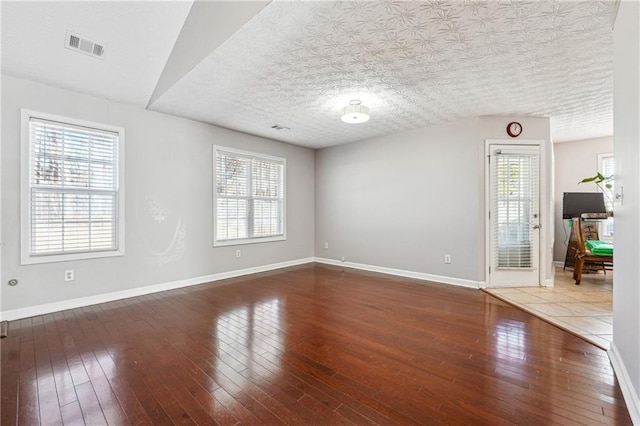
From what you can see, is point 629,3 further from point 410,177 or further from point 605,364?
point 410,177

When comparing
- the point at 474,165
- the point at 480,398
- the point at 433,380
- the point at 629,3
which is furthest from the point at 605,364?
the point at 474,165

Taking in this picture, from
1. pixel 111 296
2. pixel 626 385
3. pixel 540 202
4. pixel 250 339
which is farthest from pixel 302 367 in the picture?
pixel 540 202

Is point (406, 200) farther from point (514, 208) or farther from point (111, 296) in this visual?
point (111, 296)

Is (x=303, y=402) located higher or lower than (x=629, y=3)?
lower

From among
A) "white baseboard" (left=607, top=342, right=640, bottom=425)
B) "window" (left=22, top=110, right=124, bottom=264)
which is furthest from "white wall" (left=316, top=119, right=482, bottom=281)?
"window" (left=22, top=110, right=124, bottom=264)

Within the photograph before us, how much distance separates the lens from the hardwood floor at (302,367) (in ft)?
5.17

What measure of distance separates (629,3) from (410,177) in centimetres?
331

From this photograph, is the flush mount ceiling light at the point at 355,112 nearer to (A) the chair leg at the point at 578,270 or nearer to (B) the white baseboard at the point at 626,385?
(B) the white baseboard at the point at 626,385

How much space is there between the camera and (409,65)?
271cm

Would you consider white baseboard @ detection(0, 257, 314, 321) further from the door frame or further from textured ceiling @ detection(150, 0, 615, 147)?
the door frame

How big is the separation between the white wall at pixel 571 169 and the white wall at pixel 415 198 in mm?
2033

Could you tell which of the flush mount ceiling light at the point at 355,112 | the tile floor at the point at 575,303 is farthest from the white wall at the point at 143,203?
the tile floor at the point at 575,303

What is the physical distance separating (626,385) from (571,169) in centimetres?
542

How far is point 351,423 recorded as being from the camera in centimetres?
148
